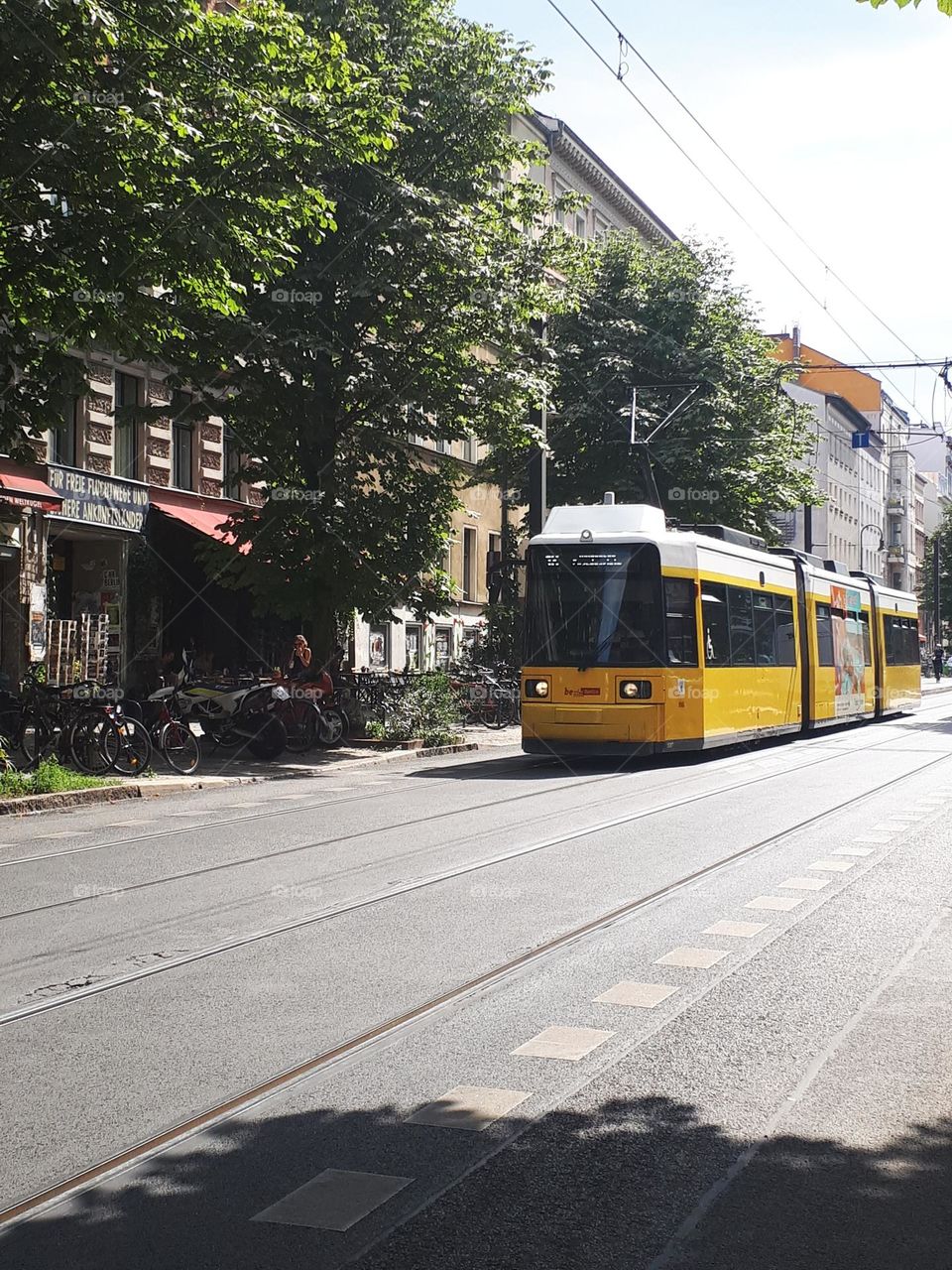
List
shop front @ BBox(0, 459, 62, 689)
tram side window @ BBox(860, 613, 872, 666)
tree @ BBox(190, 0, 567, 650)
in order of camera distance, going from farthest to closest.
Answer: tram side window @ BBox(860, 613, 872, 666) < shop front @ BBox(0, 459, 62, 689) < tree @ BBox(190, 0, 567, 650)

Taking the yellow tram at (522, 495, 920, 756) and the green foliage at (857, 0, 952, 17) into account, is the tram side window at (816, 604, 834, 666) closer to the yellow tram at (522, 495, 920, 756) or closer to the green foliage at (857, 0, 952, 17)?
the yellow tram at (522, 495, 920, 756)

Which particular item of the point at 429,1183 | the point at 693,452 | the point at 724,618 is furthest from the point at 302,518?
the point at 429,1183

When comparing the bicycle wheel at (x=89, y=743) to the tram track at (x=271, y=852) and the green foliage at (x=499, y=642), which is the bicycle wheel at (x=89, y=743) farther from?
the green foliage at (x=499, y=642)

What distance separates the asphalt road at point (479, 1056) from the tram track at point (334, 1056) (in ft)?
0.06

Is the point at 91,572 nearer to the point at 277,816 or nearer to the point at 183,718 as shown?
the point at 183,718

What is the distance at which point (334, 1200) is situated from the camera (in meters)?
4.18

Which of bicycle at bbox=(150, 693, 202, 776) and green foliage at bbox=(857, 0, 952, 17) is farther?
bicycle at bbox=(150, 693, 202, 776)

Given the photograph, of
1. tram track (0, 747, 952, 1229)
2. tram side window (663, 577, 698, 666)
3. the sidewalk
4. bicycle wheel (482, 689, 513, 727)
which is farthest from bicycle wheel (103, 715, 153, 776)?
bicycle wheel (482, 689, 513, 727)

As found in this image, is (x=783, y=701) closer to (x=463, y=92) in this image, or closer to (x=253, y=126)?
(x=463, y=92)

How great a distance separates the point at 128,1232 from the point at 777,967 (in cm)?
396

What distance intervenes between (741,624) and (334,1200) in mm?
19714

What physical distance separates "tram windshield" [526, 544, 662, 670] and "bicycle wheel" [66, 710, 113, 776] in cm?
572

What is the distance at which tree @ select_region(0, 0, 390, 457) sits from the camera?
14.2 m

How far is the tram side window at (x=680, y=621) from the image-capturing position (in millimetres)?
20828
